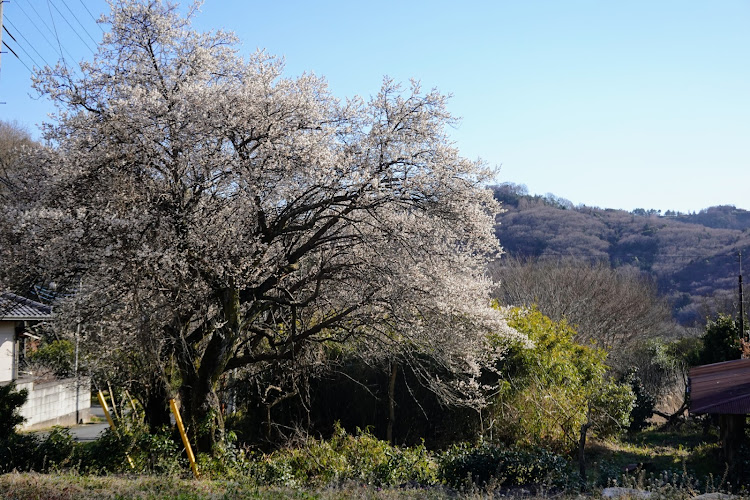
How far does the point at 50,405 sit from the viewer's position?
66.5 feet

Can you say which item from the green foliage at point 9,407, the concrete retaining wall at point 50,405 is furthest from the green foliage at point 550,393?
the concrete retaining wall at point 50,405

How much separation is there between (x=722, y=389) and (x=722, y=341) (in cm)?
685

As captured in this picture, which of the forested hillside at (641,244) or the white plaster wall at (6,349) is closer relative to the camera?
the white plaster wall at (6,349)

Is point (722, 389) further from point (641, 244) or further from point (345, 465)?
point (641, 244)

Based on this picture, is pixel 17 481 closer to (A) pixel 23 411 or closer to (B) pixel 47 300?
(B) pixel 47 300

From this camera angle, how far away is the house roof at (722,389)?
391 inches

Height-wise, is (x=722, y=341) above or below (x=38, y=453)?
above

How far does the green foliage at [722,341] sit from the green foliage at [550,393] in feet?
15.5

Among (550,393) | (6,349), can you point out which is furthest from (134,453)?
(6,349)

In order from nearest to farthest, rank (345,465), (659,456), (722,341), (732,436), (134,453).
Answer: (345,465) → (134,453) → (732,436) → (659,456) → (722,341)

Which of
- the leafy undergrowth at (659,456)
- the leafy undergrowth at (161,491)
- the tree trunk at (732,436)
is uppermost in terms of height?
the leafy undergrowth at (161,491)

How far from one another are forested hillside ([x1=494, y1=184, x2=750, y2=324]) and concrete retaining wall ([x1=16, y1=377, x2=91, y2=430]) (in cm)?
3027

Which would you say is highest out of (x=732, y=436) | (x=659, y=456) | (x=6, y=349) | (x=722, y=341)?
(x=722, y=341)

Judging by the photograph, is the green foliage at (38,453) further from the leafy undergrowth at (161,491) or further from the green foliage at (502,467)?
the green foliage at (502,467)
